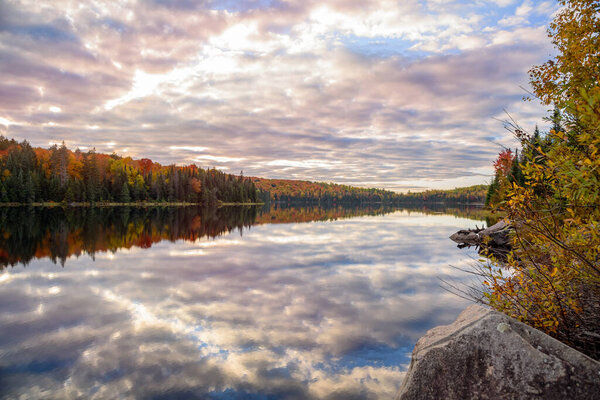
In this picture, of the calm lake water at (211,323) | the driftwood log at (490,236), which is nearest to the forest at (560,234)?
the calm lake water at (211,323)

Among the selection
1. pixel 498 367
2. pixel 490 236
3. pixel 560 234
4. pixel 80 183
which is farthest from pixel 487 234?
pixel 80 183

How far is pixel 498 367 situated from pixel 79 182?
404 feet

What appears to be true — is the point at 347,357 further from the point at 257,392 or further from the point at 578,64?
the point at 578,64

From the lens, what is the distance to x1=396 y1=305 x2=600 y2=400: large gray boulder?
4.42 m

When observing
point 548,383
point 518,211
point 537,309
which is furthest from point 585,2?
point 548,383

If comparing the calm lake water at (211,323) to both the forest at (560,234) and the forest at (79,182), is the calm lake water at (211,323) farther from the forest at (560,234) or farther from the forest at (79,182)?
the forest at (79,182)

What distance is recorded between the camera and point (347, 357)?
30.7ft

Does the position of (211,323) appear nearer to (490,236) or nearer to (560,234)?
(560,234)

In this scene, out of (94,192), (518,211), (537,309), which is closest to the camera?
(518,211)

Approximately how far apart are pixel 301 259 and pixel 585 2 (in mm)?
20367

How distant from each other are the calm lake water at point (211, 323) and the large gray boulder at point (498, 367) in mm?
3069

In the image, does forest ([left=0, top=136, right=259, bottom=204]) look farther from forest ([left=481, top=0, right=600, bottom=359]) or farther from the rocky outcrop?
forest ([left=481, top=0, right=600, bottom=359])

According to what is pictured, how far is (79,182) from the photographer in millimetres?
104250

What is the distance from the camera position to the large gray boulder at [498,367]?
4.42 meters
